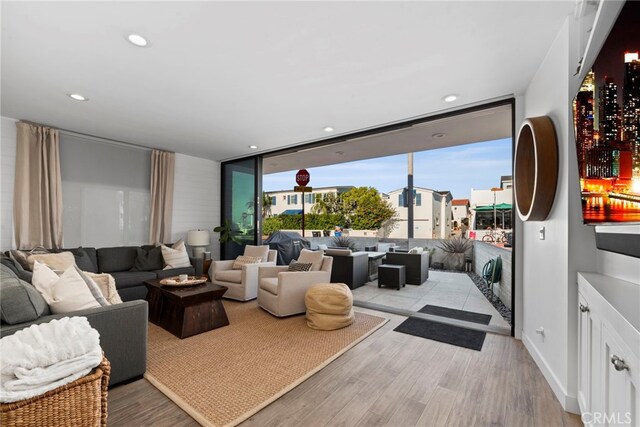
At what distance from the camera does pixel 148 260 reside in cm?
441

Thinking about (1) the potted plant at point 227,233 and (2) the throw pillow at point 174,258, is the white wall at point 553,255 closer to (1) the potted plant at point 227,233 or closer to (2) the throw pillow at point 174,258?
(2) the throw pillow at point 174,258

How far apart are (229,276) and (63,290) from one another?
2397mm

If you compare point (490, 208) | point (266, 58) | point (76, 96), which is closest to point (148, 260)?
point (76, 96)

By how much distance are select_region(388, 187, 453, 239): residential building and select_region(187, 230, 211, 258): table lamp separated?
6.23 metres

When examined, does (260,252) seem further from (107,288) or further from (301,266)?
(107,288)

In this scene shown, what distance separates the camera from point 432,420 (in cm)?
166

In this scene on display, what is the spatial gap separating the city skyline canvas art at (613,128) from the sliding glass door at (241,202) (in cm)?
481

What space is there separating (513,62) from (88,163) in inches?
218

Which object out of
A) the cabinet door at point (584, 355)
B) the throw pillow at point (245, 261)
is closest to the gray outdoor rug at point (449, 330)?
the cabinet door at point (584, 355)

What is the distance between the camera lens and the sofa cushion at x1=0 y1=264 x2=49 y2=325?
5.29ft

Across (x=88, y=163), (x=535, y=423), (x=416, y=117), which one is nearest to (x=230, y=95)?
(x=416, y=117)

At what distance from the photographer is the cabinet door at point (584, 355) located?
1.42 m

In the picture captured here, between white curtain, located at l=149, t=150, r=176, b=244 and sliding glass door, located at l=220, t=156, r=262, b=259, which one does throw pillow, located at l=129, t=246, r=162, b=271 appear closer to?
white curtain, located at l=149, t=150, r=176, b=244

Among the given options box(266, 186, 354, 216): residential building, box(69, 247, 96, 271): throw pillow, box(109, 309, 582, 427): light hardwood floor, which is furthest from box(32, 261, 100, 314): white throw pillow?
box(266, 186, 354, 216): residential building
